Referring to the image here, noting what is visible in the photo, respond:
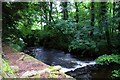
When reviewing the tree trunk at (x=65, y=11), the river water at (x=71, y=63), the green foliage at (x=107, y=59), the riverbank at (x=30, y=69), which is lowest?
the river water at (x=71, y=63)

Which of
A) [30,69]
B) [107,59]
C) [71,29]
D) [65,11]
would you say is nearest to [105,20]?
[71,29]

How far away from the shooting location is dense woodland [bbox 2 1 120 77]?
5543mm

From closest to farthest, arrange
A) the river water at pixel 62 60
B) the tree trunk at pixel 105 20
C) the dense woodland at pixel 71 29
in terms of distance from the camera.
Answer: the dense woodland at pixel 71 29 < the river water at pixel 62 60 < the tree trunk at pixel 105 20

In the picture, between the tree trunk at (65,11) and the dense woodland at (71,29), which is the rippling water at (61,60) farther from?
the tree trunk at (65,11)

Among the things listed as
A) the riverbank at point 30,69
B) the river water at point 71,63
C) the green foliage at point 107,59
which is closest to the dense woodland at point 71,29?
the green foliage at point 107,59

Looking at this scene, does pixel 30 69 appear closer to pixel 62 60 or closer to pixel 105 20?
pixel 62 60

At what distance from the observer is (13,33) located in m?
5.58

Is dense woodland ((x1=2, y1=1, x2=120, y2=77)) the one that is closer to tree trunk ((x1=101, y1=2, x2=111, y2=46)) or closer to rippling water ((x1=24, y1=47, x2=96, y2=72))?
tree trunk ((x1=101, y1=2, x2=111, y2=46))

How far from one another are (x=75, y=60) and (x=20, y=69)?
6011 mm

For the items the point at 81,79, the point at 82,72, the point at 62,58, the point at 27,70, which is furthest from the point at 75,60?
the point at 27,70

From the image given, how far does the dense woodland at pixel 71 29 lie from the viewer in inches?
218

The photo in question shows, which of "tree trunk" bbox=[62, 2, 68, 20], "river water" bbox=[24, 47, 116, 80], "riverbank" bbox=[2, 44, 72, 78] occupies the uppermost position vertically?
"tree trunk" bbox=[62, 2, 68, 20]

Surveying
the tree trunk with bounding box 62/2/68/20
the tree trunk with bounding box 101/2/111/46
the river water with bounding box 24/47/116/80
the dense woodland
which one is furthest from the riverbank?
the tree trunk with bounding box 62/2/68/20

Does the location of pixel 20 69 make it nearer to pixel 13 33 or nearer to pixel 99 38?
pixel 13 33
